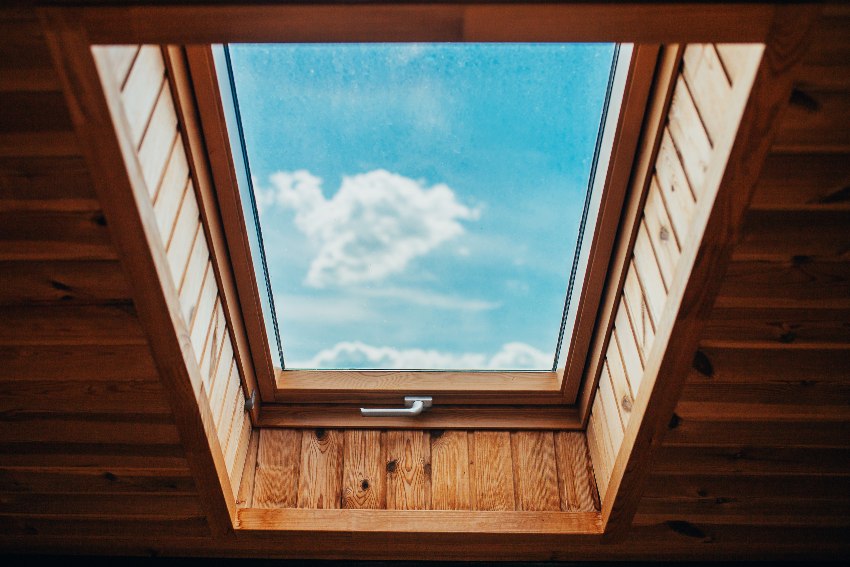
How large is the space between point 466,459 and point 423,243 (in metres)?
0.59

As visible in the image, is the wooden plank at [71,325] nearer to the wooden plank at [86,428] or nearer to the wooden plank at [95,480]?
the wooden plank at [86,428]

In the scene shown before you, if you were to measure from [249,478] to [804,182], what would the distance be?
4.41ft

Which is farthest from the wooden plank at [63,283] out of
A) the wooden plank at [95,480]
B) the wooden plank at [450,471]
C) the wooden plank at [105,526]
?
the wooden plank at [450,471]

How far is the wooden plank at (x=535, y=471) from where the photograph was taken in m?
1.75

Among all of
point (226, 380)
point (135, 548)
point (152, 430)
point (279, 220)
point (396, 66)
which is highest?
point (396, 66)

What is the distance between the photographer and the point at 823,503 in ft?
5.63

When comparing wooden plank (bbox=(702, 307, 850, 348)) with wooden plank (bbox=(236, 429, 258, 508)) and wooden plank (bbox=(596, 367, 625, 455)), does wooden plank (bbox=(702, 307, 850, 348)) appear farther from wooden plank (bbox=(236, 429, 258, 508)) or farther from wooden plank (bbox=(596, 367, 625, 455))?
wooden plank (bbox=(236, 429, 258, 508))

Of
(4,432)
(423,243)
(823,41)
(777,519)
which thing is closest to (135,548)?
(4,432)

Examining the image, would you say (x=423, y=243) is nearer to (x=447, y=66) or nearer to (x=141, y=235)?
(x=447, y=66)

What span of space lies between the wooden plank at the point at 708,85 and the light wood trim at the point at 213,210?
2.62 feet

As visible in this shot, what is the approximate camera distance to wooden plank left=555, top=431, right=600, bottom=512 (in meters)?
1.76

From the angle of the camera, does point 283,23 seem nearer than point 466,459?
Yes

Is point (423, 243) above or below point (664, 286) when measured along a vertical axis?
above

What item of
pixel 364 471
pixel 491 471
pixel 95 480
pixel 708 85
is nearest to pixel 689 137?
pixel 708 85
